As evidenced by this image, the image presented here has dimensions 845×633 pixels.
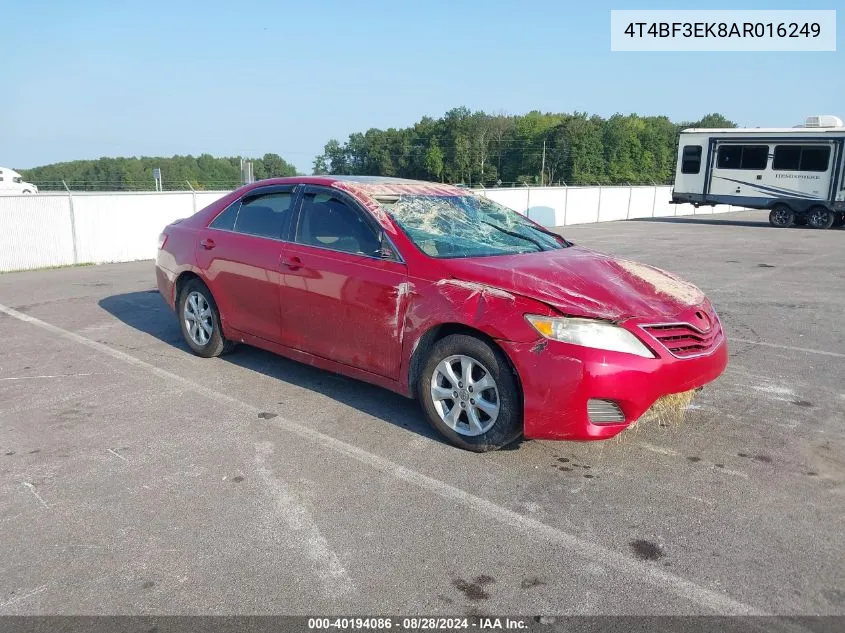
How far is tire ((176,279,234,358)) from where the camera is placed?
5.86 metres

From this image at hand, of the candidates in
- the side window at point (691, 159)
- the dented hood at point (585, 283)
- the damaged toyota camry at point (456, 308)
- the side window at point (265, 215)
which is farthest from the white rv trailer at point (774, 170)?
the side window at point (265, 215)

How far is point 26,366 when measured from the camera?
5.87 meters

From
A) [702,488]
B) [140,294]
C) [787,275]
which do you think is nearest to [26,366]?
[140,294]

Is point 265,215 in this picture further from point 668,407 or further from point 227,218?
point 668,407

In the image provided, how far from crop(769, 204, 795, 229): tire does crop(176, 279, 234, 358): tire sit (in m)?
22.1

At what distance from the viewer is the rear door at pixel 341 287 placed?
436 cm

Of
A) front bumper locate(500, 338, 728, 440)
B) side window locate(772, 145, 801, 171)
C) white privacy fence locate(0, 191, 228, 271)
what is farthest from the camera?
side window locate(772, 145, 801, 171)

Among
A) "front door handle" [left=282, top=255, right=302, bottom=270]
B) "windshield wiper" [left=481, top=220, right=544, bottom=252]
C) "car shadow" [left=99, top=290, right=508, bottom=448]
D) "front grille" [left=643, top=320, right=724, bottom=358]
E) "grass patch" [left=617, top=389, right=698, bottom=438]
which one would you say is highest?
"windshield wiper" [left=481, top=220, right=544, bottom=252]

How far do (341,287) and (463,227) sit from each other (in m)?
0.98

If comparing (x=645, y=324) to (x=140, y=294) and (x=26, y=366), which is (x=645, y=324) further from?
(x=140, y=294)

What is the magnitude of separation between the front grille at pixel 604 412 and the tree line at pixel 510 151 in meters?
82.0

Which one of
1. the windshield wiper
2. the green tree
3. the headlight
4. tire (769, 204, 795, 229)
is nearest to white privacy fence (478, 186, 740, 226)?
tire (769, 204, 795, 229)

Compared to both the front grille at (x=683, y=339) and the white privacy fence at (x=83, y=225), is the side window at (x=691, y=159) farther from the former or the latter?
the front grille at (x=683, y=339)

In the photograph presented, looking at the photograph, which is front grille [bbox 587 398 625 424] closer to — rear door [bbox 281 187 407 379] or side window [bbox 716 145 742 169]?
rear door [bbox 281 187 407 379]
